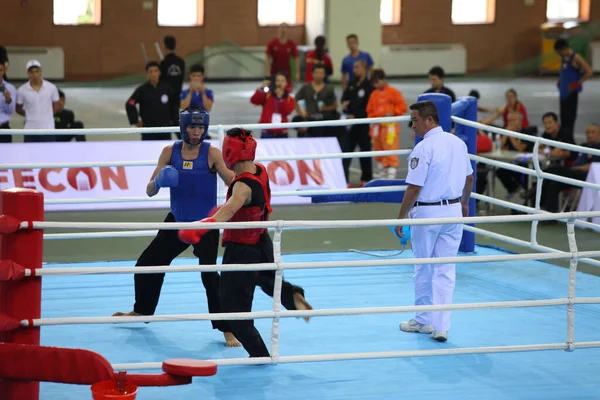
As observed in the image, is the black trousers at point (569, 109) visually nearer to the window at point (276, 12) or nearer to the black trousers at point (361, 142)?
the black trousers at point (361, 142)

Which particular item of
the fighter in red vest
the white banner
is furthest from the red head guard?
the white banner

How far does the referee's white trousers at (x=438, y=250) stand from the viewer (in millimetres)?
6617

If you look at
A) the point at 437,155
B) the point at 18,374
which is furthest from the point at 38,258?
the point at 437,155

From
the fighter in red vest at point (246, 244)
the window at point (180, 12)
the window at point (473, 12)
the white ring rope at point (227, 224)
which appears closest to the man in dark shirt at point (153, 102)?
the fighter in red vest at point (246, 244)

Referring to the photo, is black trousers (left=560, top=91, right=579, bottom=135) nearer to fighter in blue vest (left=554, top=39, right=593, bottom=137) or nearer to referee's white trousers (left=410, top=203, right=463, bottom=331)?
fighter in blue vest (left=554, top=39, right=593, bottom=137)

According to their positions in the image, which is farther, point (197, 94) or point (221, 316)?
point (197, 94)

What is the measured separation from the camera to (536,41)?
98.8 feet

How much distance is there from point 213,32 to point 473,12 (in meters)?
8.08

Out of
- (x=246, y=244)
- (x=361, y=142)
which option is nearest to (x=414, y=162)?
(x=246, y=244)

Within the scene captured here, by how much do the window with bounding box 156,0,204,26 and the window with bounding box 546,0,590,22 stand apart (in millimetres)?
10862

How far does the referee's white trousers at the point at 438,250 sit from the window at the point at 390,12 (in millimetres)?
23080

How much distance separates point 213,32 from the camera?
27609mm

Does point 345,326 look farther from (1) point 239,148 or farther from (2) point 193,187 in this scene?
(1) point 239,148

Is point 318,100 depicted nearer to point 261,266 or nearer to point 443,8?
point 261,266
